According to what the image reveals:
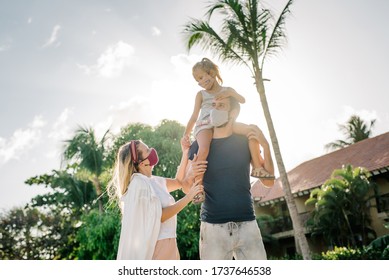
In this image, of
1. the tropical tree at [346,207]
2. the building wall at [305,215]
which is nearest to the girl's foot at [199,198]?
the tropical tree at [346,207]

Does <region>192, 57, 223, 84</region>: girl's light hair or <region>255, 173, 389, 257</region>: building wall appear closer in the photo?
<region>192, 57, 223, 84</region>: girl's light hair

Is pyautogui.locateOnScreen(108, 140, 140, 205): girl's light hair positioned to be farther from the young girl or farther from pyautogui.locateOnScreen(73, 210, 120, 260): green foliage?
pyautogui.locateOnScreen(73, 210, 120, 260): green foliage

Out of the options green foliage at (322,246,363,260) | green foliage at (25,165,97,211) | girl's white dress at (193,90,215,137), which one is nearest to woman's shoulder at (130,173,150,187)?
girl's white dress at (193,90,215,137)

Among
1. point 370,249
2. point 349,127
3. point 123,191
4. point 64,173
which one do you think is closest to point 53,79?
point 123,191

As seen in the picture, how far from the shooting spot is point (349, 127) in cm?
2333

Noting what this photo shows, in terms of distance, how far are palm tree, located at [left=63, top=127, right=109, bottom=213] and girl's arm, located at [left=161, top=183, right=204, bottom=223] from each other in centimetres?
1383

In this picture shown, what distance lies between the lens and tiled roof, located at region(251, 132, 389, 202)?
15.5 m

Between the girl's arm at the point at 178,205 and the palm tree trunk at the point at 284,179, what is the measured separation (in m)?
6.58

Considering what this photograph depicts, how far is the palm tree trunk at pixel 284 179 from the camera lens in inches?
345

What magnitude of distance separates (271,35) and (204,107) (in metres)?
6.97

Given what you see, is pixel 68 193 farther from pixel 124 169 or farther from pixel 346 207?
pixel 124 169

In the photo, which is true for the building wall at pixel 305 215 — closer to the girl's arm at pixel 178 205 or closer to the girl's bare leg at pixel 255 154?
the girl's bare leg at pixel 255 154
